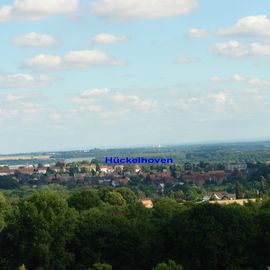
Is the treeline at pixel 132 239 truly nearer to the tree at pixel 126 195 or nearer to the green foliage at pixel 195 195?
the tree at pixel 126 195

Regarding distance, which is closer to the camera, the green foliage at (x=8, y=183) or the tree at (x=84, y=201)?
the tree at (x=84, y=201)

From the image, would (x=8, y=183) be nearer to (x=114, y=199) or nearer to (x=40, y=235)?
(x=114, y=199)

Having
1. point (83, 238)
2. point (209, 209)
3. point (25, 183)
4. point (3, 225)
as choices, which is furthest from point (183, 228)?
point (25, 183)

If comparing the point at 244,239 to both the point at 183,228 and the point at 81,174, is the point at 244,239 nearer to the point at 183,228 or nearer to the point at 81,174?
the point at 183,228

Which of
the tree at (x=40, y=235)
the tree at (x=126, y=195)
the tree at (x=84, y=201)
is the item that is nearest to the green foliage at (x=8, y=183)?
the tree at (x=126, y=195)

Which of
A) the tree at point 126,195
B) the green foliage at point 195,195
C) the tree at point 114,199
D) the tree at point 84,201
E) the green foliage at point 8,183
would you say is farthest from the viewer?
the green foliage at point 8,183

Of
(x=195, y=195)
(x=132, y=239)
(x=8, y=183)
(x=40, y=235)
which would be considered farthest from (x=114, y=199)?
(x=8, y=183)

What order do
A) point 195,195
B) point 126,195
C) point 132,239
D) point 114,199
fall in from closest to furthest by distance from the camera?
point 132,239, point 114,199, point 126,195, point 195,195

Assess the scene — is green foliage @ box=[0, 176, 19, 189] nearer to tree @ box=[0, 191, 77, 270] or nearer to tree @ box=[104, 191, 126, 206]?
tree @ box=[104, 191, 126, 206]

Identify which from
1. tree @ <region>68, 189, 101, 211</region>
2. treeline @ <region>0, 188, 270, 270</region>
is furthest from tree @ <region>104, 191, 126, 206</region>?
treeline @ <region>0, 188, 270, 270</region>
